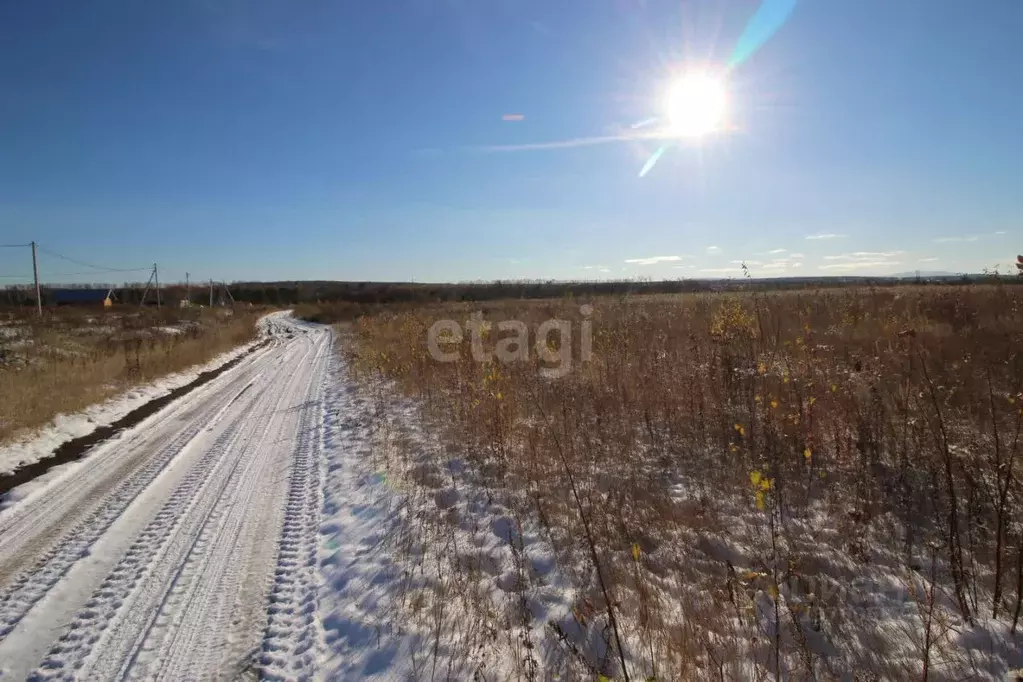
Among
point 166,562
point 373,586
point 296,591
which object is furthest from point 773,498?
point 166,562

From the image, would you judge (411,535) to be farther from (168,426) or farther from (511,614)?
(168,426)

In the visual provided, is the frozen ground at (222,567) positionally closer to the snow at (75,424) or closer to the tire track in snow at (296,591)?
the tire track in snow at (296,591)

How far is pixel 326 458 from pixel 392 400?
2.66m

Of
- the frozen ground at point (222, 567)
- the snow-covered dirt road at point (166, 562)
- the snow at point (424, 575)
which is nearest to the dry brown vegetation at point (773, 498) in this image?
the snow at point (424, 575)

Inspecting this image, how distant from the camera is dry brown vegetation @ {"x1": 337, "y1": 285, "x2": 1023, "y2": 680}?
2.65m

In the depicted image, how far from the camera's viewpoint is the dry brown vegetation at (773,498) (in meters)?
2.65

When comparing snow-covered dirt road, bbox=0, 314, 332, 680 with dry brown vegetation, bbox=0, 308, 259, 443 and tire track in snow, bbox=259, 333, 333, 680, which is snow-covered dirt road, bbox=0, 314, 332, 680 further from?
dry brown vegetation, bbox=0, 308, 259, 443

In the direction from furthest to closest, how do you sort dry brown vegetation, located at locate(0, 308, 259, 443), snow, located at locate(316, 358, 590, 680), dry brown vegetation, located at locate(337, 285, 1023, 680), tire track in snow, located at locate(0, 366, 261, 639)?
1. dry brown vegetation, located at locate(0, 308, 259, 443)
2. tire track in snow, located at locate(0, 366, 261, 639)
3. snow, located at locate(316, 358, 590, 680)
4. dry brown vegetation, located at locate(337, 285, 1023, 680)

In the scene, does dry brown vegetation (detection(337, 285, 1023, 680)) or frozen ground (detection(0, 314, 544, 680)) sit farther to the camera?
frozen ground (detection(0, 314, 544, 680))

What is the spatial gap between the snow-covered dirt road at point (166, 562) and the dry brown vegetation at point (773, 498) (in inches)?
46.3

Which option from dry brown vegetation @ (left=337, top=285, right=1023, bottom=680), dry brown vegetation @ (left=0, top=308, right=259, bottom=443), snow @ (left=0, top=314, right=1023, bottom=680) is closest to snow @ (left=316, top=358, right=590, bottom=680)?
snow @ (left=0, top=314, right=1023, bottom=680)

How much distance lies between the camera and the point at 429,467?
18.1 ft

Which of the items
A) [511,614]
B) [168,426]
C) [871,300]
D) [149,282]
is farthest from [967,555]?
[149,282]

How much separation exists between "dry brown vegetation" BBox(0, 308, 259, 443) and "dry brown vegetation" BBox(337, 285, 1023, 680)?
19.5 ft
